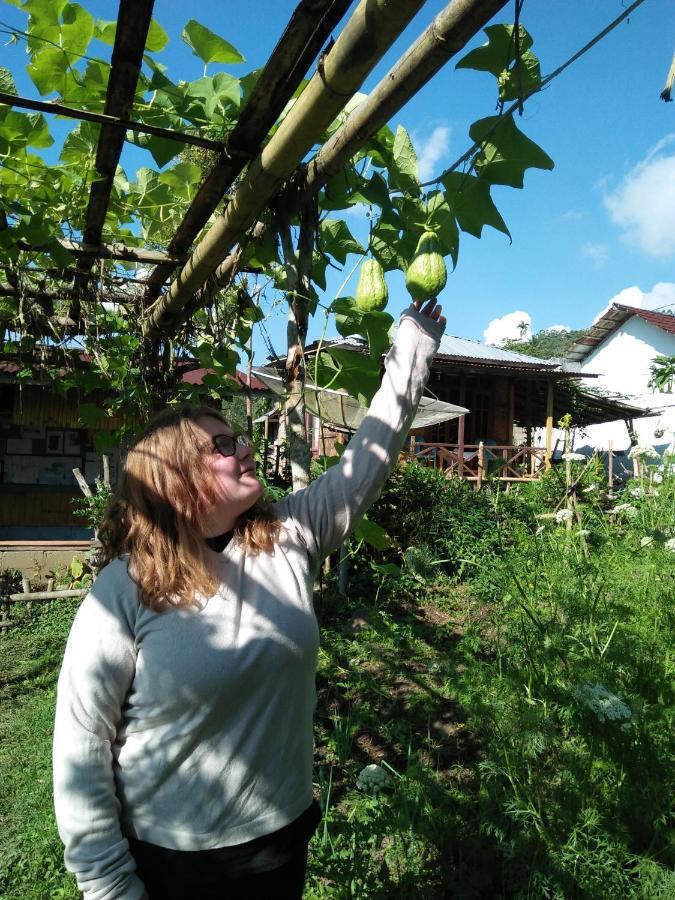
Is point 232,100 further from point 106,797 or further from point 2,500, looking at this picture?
point 2,500

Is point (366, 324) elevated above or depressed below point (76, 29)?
below

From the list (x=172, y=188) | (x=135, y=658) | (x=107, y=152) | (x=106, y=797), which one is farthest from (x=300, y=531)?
(x=172, y=188)

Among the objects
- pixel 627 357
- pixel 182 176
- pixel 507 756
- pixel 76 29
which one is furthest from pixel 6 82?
pixel 627 357

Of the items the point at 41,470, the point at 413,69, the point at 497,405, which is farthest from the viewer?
the point at 497,405

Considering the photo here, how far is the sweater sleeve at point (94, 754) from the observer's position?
1.12 meters

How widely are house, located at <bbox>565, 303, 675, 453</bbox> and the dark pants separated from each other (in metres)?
20.5

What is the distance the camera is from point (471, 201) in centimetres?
133

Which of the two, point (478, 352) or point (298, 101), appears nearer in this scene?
point (298, 101)

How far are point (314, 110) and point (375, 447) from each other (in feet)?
2.25

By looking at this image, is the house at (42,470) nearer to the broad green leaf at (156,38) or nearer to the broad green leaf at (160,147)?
the broad green leaf at (160,147)

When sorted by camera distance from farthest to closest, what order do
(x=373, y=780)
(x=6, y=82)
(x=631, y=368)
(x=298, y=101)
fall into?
1. (x=631, y=368)
2. (x=373, y=780)
3. (x=6, y=82)
4. (x=298, y=101)

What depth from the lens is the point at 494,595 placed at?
567 cm

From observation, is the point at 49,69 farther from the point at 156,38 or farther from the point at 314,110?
the point at 314,110

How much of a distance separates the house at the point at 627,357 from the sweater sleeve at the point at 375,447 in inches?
795
